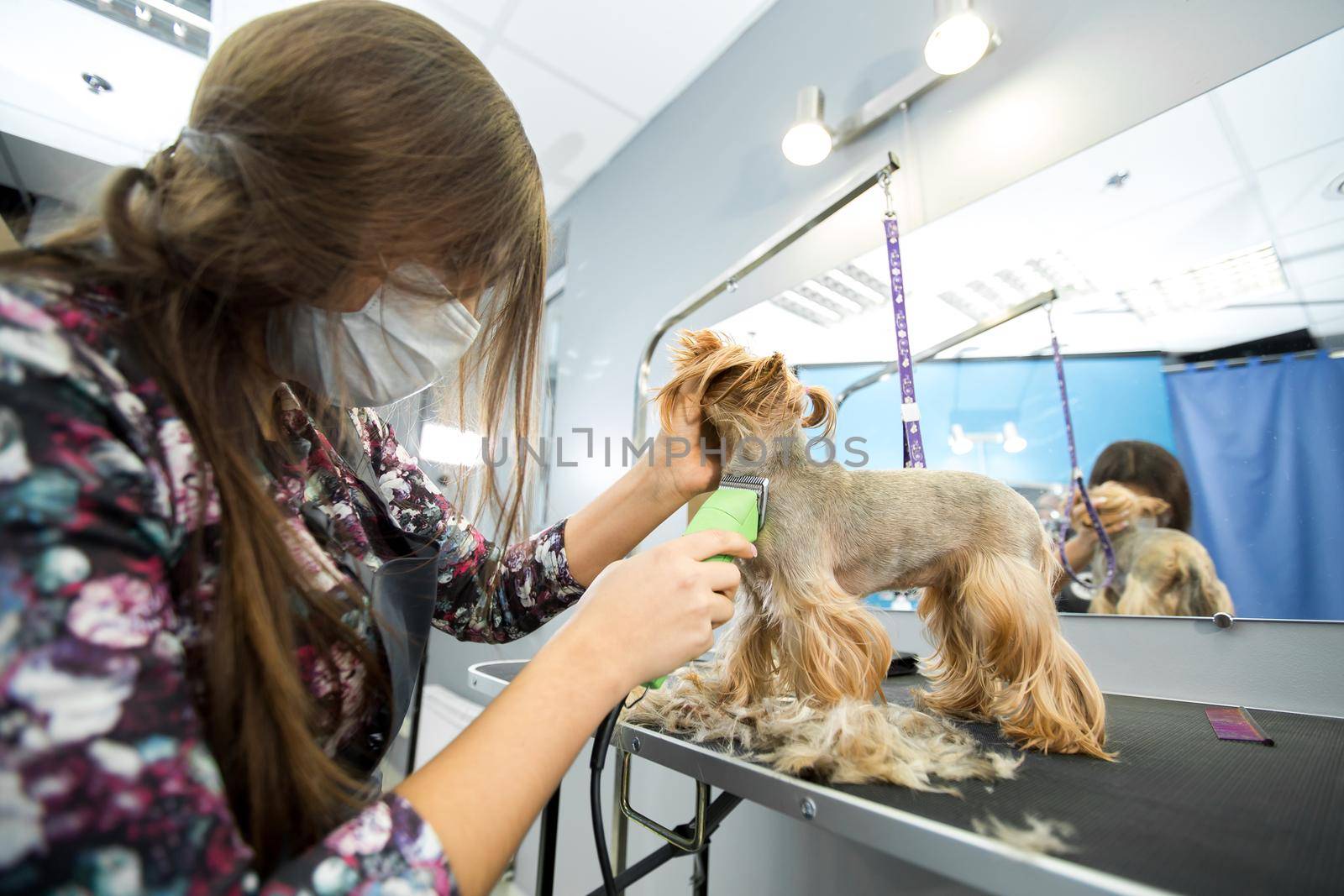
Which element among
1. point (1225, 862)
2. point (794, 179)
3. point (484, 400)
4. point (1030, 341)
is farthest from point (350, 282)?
point (794, 179)

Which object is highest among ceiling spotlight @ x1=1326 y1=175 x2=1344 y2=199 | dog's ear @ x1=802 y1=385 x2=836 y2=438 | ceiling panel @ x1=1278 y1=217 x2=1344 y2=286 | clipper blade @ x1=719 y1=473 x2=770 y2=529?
ceiling spotlight @ x1=1326 y1=175 x2=1344 y2=199

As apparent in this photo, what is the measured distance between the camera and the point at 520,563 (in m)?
0.94

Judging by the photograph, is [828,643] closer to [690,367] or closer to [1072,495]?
[690,367]

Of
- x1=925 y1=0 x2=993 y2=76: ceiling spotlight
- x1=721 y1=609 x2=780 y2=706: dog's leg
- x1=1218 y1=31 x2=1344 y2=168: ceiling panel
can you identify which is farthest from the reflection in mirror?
x1=721 y1=609 x2=780 y2=706: dog's leg

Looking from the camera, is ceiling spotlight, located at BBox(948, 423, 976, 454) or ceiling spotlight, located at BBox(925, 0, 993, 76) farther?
ceiling spotlight, located at BBox(948, 423, 976, 454)

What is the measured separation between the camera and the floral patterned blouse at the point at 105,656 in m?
0.27

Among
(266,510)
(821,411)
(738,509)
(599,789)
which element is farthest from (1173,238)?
(266,510)

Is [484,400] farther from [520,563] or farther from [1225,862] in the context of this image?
[1225,862]

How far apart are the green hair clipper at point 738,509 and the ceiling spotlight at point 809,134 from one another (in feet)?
3.26

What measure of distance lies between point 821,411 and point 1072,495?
0.60 m

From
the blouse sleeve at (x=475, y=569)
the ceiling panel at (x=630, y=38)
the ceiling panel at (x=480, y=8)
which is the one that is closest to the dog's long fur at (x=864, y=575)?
the blouse sleeve at (x=475, y=569)

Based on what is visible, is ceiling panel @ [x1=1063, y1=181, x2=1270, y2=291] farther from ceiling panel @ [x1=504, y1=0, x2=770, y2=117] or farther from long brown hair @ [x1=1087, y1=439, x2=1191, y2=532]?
ceiling panel @ [x1=504, y1=0, x2=770, y2=117]

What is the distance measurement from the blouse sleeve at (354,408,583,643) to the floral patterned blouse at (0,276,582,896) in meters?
0.48

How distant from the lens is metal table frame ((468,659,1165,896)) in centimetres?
36
